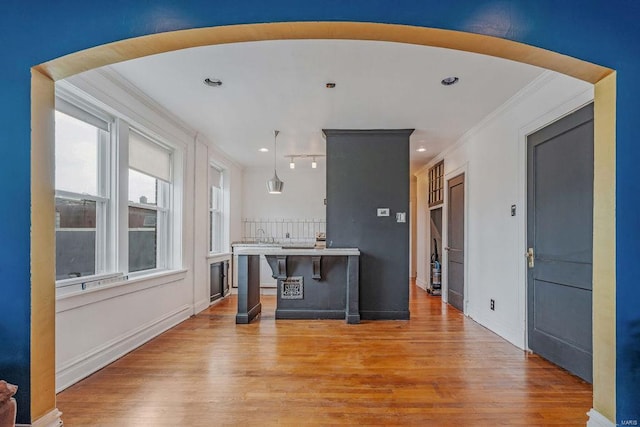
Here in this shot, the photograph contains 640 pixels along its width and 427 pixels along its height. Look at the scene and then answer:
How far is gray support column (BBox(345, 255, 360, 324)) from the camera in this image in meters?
4.52

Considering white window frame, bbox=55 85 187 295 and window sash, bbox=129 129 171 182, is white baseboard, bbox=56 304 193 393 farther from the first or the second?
window sash, bbox=129 129 171 182

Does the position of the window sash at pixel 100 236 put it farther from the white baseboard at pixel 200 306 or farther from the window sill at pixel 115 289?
the white baseboard at pixel 200 306

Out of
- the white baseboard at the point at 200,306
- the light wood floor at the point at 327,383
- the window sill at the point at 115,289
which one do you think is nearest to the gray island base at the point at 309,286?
the light wood floor at the point at 327,383

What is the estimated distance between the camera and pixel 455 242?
5457 millimetres

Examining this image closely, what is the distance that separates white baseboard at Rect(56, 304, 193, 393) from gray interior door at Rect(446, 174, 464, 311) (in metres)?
3.99

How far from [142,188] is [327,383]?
2.93 m

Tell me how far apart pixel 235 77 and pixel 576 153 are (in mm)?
2882

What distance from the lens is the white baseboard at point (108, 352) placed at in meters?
2.64

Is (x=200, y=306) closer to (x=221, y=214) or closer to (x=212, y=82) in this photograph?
(x=221, y=214)

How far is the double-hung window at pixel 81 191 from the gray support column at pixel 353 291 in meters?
2.69

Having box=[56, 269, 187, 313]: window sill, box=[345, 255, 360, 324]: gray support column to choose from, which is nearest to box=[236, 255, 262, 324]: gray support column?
box=[56, 269, 187, 313]: window sill

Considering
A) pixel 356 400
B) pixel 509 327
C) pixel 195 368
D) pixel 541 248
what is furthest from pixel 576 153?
pixel 195 368

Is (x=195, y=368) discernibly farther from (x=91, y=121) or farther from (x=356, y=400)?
(x=91, y=121)

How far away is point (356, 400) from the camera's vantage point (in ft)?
8.04
